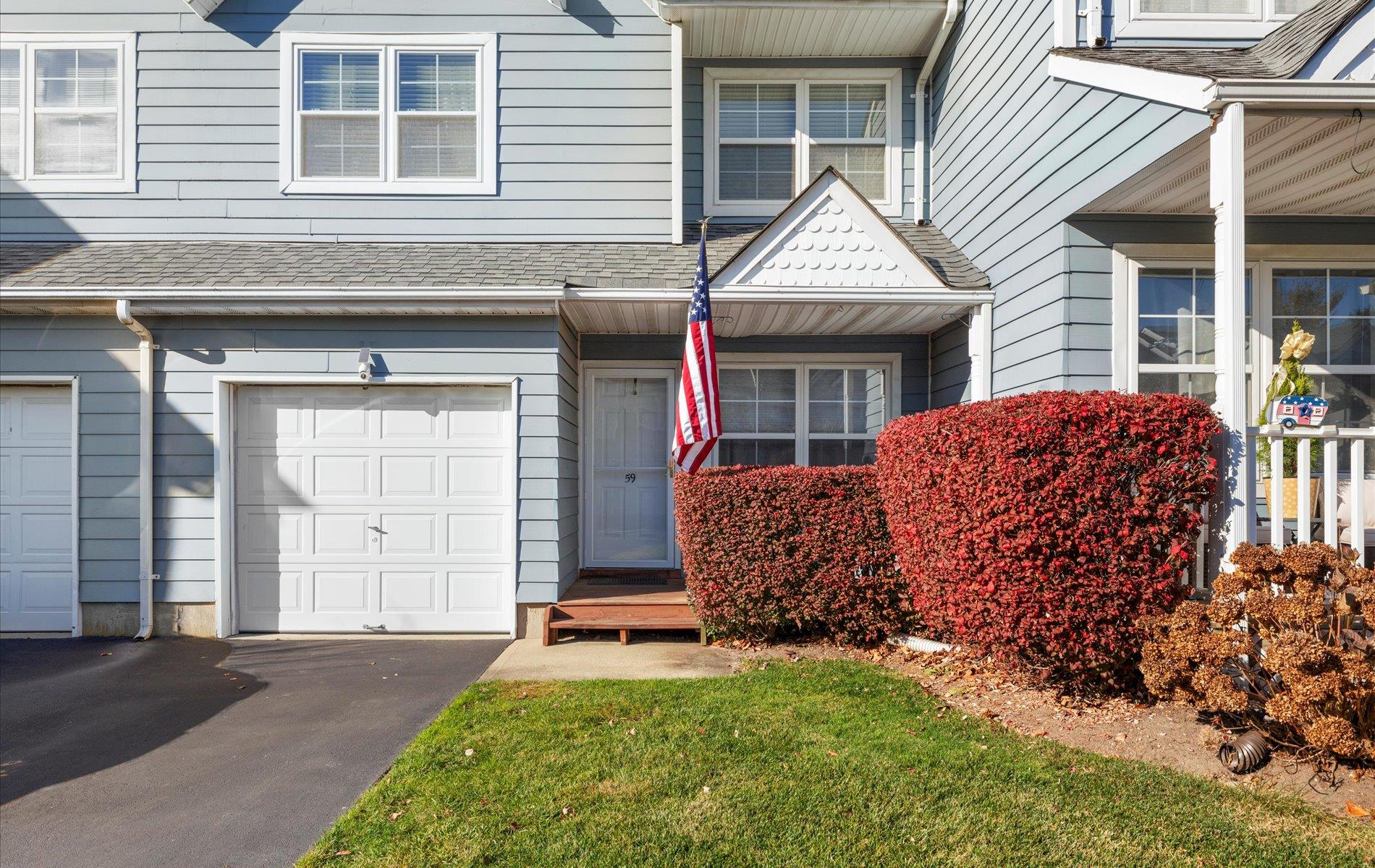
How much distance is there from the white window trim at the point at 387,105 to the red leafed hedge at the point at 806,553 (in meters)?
3.87

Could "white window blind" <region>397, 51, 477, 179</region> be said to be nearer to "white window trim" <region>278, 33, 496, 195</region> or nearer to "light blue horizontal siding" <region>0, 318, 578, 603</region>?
"white window trim" <region>278, 33, 496, 195</region>

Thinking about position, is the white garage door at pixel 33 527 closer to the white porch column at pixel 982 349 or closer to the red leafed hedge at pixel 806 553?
the red leafed hedge at pixel 806 553

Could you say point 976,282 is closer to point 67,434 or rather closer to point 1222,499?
point 1222,499

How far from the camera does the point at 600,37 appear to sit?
733 centimetres

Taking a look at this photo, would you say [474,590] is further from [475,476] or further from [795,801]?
[795,801]

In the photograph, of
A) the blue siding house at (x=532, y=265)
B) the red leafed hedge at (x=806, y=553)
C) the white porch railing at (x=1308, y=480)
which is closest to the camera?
the white porch railing at (x=1308, y=480)

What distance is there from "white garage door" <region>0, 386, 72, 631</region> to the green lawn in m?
4.55

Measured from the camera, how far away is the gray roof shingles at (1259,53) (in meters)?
3.96

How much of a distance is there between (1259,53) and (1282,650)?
344cm

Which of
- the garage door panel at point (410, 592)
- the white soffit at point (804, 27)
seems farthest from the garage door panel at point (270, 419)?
the white soffit at point (804, 27)

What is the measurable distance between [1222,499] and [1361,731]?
117 centimetres

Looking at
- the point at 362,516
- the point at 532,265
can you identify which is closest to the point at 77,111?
the point at 532,265

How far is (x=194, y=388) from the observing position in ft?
21.3

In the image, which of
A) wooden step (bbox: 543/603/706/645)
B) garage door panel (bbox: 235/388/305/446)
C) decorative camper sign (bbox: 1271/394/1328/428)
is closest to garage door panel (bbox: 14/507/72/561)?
garage door panel (bbox: 235/388/305/446)
